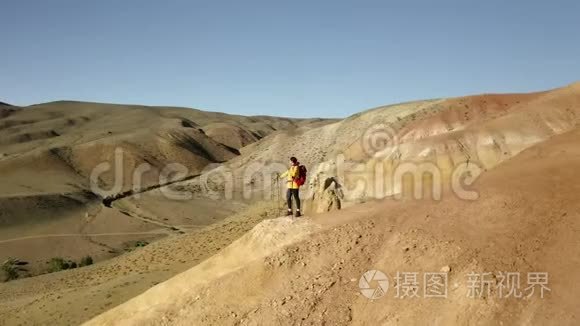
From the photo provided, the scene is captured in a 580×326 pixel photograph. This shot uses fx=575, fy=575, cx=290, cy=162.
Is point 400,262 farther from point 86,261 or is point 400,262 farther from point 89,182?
point 89,182

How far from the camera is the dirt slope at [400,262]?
832cm

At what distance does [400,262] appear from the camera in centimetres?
939

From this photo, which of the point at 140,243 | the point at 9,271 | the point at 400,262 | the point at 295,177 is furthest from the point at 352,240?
the point at 140,243

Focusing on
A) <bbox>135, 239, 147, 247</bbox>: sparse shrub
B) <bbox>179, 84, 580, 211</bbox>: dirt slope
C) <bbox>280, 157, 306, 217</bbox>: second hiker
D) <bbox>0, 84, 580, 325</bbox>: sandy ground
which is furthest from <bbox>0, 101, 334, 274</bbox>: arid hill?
<bbox>280, 157, 306, 217</bbox>: second hiker

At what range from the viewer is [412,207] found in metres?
10.9

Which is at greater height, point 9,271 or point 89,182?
point 89,182

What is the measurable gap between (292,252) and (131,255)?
17.5m

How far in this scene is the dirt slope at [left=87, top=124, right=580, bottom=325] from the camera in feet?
27.3

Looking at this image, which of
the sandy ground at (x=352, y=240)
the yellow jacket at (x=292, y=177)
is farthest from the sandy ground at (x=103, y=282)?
the yellow jacket at (x=292, y=177)

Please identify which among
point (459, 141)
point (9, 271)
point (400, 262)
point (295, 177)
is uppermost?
point (459, 141)

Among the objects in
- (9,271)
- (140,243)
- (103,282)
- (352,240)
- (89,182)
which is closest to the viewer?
(352,240)

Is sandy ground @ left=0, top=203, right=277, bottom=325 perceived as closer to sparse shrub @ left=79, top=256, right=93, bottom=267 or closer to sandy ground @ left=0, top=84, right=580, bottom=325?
sandy ground @ left=0, top=84, right=580, bottom=325

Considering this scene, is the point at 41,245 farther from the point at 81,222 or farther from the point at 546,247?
the point at 546,247

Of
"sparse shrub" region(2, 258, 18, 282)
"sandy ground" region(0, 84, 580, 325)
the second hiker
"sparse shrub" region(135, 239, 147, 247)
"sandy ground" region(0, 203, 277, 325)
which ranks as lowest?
"sparse shrub" region(2, 258, 18, 282)
